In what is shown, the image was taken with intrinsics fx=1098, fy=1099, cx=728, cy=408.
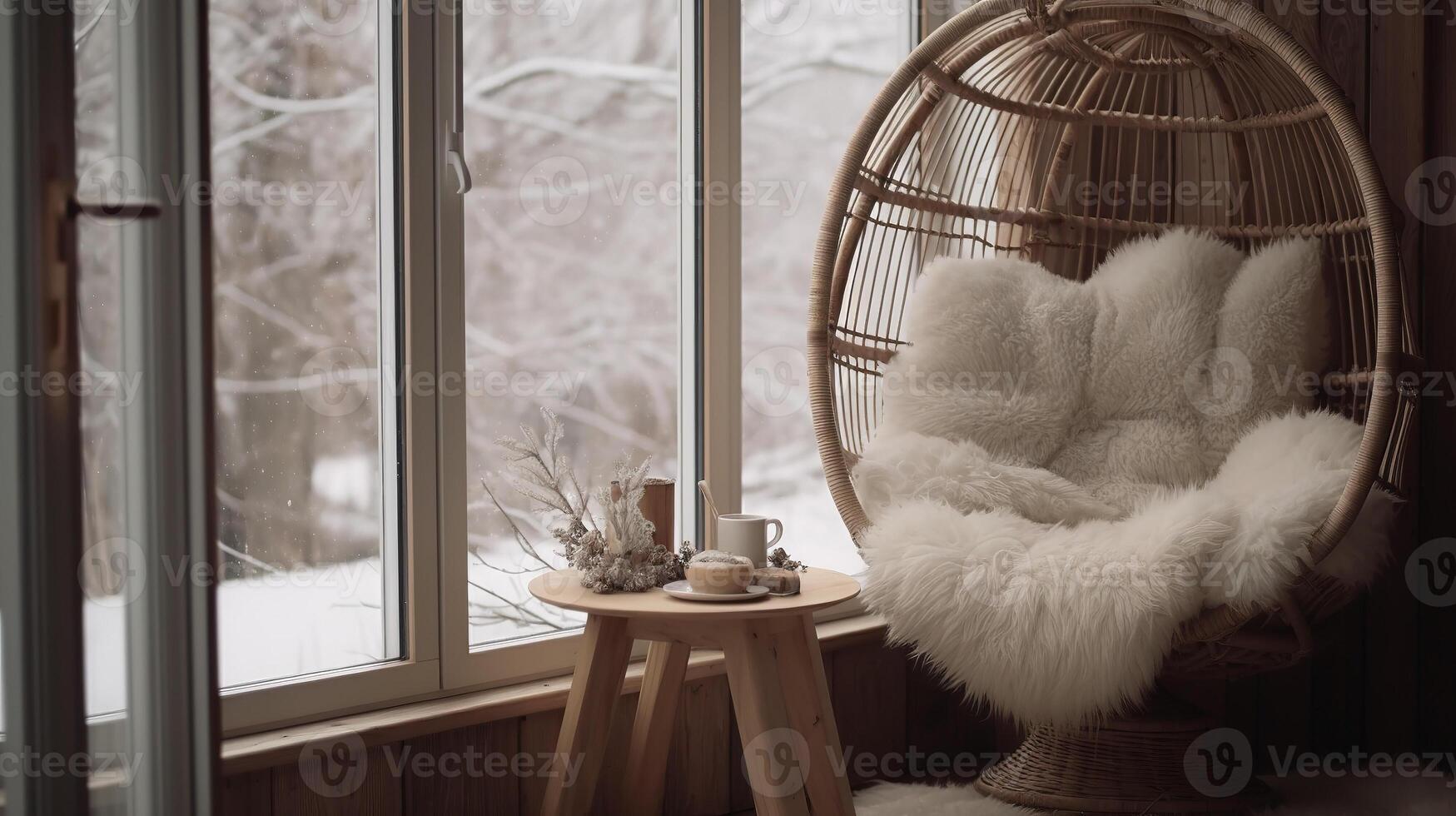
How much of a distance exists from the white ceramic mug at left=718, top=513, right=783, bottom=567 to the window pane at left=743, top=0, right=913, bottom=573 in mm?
554

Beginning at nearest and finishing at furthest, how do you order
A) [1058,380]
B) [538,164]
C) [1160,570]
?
[1160,570]
[538,164]
[1058,380]

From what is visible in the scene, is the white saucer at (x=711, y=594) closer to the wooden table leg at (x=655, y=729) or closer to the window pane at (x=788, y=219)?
the wooden table leg at (x=655, y=729)

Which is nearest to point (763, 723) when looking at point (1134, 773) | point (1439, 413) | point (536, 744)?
point (536, 744)

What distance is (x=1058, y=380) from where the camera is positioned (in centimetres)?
202

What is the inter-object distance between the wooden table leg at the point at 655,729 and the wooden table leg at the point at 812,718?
0.19 meters

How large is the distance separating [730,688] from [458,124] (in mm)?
952

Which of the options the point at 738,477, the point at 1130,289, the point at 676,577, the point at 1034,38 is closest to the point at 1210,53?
the point at 1034,38

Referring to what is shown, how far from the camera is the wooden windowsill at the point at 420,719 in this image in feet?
4.73

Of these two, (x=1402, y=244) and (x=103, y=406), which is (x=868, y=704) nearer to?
(x=1402, y=244)

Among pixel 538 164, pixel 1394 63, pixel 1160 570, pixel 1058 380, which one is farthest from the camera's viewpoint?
A: pixel 1394 63

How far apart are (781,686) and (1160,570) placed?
0.55 metres

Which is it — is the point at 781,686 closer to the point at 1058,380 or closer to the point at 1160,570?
the point at 1160,570

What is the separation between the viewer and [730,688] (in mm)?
1546

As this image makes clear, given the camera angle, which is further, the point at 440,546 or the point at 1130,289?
the point at 1130,289
